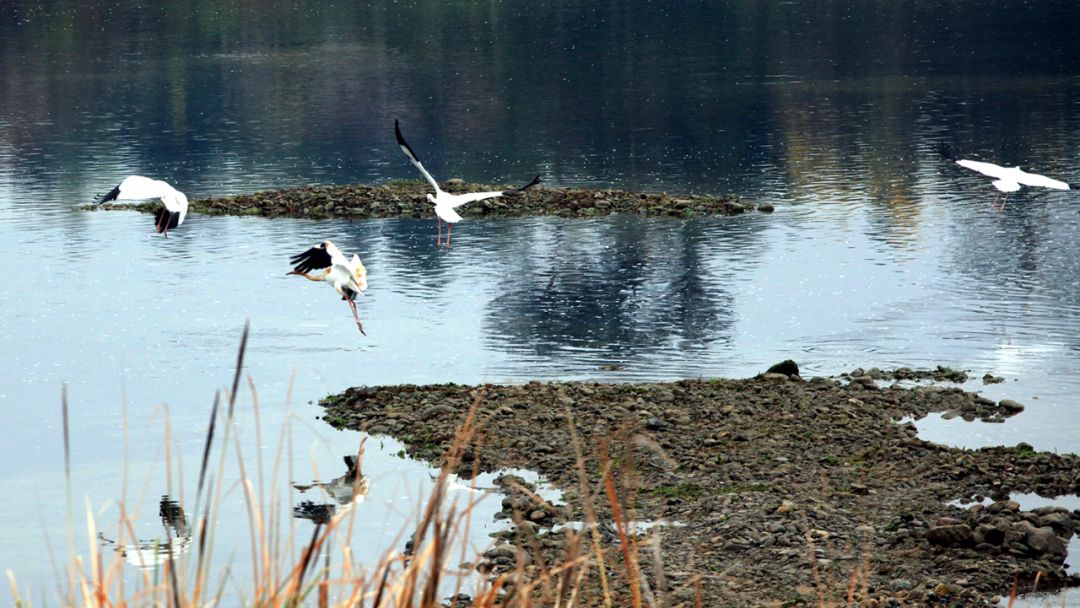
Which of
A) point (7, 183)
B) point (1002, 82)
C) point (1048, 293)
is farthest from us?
point (1002, 82)

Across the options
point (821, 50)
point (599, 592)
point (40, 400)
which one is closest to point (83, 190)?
point (40, 400)

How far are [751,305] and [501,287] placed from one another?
4103 mm

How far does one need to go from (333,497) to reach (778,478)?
13.3 feet

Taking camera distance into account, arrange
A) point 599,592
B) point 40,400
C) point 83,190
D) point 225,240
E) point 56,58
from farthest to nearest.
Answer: point 56,58 < point 83,190 < point 225,240 < point 40,400 < point 599,592

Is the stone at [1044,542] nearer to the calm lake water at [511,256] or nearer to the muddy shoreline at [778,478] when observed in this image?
the muddy shoreline at [778,478]

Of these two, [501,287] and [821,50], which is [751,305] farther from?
[821,50]

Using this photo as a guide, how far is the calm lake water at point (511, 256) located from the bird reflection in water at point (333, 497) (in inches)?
7.2

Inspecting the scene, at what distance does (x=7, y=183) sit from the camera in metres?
39.7

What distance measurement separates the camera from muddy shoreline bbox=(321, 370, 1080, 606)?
37.2 feet

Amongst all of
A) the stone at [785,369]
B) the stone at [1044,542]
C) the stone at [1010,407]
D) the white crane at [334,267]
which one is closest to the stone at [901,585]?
the stone at [1044,542]

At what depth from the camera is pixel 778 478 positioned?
13.7 metres

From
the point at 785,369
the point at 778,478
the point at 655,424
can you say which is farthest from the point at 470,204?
the point at 778,478

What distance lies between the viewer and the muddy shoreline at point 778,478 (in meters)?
11.3

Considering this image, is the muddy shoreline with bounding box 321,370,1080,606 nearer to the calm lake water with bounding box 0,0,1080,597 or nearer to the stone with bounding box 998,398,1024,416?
the stone with bounding box 998,398,1024,416
